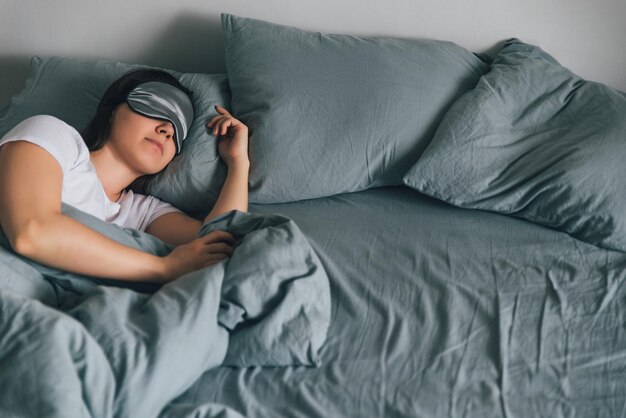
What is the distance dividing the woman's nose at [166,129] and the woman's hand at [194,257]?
365 mm

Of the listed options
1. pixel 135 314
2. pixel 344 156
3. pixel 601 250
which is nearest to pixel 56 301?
pixel 135 314

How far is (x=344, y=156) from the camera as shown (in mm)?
1682

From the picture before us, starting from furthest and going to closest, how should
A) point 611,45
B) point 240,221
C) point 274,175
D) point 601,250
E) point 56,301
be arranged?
point 611,45 → point 274,175 → point 601,250 → point 240,221 → point 56,301

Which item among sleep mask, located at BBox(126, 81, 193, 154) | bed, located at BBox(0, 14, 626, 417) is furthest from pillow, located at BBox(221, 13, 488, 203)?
sleep mask, located at BBox(126, 81, 193, 154)

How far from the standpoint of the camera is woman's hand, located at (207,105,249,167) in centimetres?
167

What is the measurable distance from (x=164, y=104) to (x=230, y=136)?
18 centimetres

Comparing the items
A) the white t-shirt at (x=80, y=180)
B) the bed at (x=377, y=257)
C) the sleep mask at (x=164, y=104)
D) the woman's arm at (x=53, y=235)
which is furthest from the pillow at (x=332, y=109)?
the woman's arm at (x=53, y=235)

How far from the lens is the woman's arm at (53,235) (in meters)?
1.27

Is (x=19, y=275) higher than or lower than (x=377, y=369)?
higher

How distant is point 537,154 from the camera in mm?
1622

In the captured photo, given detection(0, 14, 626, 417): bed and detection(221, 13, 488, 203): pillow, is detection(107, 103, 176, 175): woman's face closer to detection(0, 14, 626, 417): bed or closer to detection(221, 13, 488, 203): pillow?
detection(0, 14, 626, 417): bed

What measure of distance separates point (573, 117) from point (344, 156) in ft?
1.83

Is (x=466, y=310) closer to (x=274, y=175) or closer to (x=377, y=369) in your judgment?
(x=377, y=369)

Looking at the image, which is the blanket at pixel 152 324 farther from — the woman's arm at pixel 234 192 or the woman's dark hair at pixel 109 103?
the woman's dark hair at pixel 109 103
